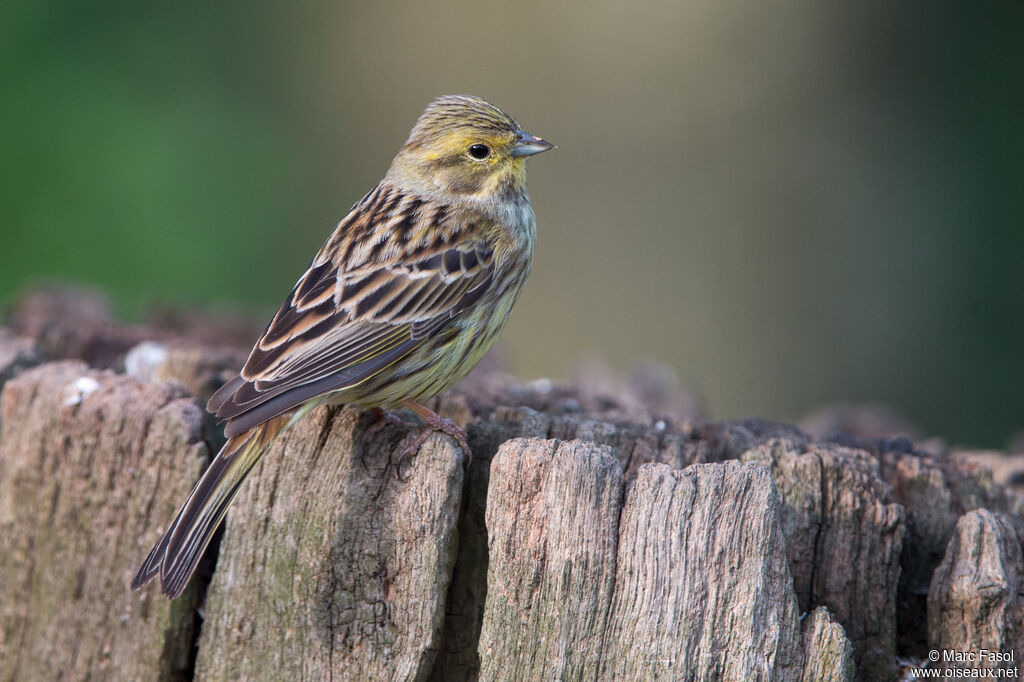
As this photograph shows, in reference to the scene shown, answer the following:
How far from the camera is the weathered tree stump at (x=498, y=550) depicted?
3559mm

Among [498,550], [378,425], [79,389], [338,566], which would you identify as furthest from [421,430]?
[79,389]

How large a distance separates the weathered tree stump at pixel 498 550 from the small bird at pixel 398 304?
192 mm

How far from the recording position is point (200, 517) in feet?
13.1

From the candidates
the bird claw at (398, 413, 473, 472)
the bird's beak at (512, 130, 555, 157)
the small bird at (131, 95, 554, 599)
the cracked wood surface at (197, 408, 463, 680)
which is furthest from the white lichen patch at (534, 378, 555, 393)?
the cracked wood surface at (197, 408, 463, 680)

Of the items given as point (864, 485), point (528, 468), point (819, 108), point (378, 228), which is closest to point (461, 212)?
point (378, 228)

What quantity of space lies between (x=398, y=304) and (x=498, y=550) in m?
1.56

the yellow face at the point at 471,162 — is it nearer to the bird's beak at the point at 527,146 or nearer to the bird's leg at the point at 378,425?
the bird's beak at the point at 527,146

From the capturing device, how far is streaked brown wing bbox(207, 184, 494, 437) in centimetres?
430

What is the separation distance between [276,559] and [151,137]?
8689 mm

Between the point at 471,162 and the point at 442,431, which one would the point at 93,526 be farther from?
the point at 471,162

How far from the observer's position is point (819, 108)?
11.3 meters

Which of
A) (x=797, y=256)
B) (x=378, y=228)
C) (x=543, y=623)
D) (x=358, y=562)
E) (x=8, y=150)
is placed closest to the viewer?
(x=543, y=623)

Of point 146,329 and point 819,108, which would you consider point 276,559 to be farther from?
point 819,108

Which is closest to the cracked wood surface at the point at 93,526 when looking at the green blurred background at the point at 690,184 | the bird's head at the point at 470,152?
the bird's head at the point at 470,152
